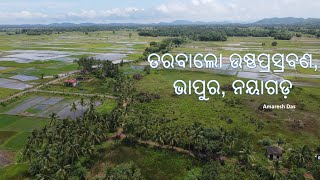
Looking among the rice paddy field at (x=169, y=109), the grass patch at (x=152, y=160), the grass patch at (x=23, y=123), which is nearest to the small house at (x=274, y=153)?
the rice paddy field at (x=169, y=109)

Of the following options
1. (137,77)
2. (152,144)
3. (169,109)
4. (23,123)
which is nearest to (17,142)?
(23,123)

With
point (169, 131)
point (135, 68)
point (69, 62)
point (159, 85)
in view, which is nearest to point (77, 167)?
point (169, 131)

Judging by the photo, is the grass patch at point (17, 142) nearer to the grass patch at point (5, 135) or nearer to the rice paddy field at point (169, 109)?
the rice paddy field at point (169, 109)

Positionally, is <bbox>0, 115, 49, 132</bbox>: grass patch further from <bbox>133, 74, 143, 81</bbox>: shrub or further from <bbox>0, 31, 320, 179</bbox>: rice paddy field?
<bbox>133, 74, 143, 81</bbox>: shrub

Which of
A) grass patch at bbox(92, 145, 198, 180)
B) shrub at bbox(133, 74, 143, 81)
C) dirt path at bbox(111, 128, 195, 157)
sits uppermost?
shrub at bbox(133, 74, 143, 81)

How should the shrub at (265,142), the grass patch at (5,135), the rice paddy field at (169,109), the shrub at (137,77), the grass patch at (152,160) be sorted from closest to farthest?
the grass patch at (152,160), the rice paddy field at (169,109), the shrub at (265,142), the grass patch at (5,135), the shrub at (137,77)

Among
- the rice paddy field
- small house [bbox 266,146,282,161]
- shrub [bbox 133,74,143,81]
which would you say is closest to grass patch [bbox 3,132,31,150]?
the rice paddy field

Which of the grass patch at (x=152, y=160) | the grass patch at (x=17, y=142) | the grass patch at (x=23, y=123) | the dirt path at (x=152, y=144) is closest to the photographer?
the grass patch at (x=152, y=160)

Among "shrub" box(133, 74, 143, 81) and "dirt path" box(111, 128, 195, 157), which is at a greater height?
"shrub" box(133, 74, 143, 81)
